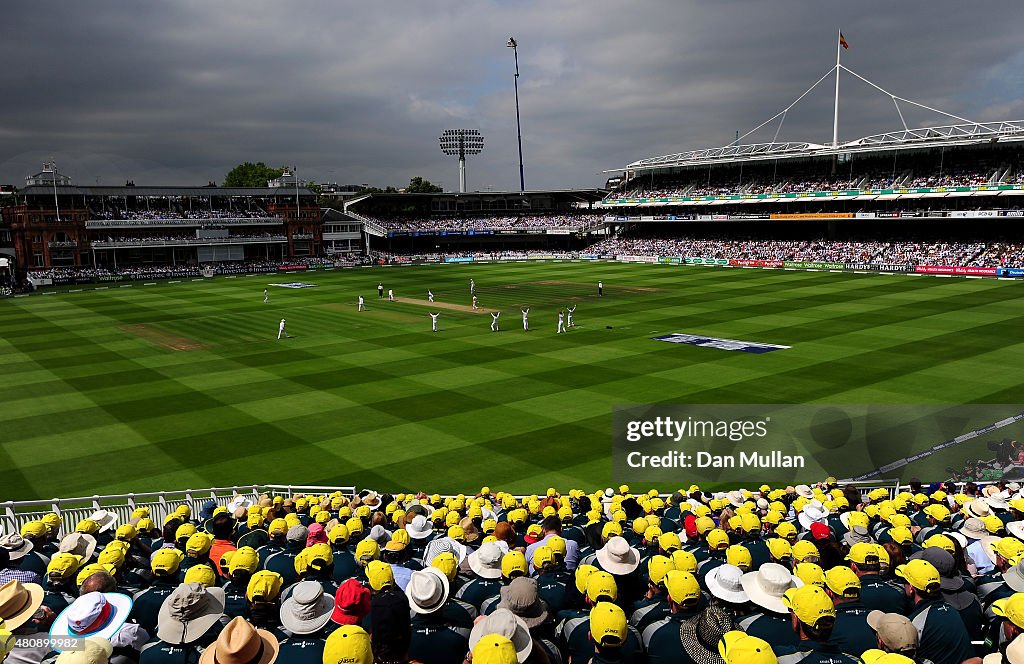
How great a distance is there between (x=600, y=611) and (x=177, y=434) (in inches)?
782

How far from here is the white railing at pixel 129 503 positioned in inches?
526

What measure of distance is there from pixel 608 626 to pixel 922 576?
2.79 metres

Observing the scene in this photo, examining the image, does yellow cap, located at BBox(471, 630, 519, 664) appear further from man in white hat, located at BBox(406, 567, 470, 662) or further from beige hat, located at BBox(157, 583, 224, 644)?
beige hat, located at BBox(157, 583, 224, 644)

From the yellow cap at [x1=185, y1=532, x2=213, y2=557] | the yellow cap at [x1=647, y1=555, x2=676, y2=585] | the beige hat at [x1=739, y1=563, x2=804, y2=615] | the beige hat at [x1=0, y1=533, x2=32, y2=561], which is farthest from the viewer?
the beige hat at [x1=0, y1=533, x2=32, y2=561]

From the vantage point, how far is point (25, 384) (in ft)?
92.6

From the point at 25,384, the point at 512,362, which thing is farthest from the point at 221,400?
the point at 512,362

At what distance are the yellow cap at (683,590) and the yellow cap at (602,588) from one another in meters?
0.44

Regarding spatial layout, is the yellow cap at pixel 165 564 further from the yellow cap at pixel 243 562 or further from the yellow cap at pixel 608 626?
the yellow cap at pixel 608 626

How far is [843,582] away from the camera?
220 inches

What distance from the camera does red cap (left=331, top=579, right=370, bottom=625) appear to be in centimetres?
539

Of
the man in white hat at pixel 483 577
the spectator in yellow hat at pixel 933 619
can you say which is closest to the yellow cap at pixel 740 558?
the spectator in yellow hat at pixel 933 619

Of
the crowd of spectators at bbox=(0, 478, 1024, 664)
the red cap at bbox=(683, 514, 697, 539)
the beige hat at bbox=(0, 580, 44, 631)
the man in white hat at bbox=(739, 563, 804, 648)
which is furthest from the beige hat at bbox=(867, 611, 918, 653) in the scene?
the beige hat at bbox=(0, 580, 44, 631)

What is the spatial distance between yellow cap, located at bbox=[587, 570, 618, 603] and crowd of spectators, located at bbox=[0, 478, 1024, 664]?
0.01 metres

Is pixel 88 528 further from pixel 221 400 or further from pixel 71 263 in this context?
pixel 71 263
